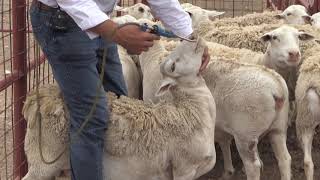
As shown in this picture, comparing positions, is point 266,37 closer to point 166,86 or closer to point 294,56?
point 294,56

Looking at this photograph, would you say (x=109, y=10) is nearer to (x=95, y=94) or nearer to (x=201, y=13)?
(x=95, y=94)

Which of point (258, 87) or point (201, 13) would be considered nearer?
point (258, 87)

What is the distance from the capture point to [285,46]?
5.00 metres

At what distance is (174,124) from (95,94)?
60cm

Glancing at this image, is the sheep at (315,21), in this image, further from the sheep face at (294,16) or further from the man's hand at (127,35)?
the man's hand at (127,35)

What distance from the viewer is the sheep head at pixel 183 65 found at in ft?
12.3

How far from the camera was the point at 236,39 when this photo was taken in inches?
233

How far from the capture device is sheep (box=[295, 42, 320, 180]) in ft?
14.6

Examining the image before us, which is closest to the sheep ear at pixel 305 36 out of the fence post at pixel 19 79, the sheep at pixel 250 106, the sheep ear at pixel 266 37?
the sheep ear at pixel 266 37

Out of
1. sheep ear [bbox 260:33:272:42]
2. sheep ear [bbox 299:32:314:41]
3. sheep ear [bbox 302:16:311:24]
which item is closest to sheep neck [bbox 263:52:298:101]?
sheep ear [bbox 260:33:272:42]

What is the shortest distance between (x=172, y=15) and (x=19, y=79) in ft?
4.24

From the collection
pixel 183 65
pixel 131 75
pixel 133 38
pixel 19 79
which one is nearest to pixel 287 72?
pixel 131 75

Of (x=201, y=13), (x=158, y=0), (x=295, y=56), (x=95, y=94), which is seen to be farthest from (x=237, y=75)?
(x=201, y=13)

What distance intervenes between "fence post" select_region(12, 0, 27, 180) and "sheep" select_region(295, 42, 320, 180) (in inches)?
79.4
